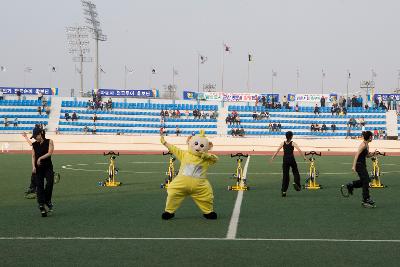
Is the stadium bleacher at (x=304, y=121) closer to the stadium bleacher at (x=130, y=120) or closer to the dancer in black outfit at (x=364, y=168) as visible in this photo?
the stadium bleacher at (x=130, y=120)

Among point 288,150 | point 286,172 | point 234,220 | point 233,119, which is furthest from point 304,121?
point 234,220

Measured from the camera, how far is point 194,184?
37.3 feet

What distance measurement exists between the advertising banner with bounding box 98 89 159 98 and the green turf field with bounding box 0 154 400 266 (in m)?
52.3

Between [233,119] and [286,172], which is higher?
[233,119]

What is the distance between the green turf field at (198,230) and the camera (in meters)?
7.83

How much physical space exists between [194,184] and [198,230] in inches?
56.1

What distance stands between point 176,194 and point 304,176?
11961mm

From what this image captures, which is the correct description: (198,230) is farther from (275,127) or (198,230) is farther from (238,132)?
(275,127)

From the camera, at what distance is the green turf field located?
783cm

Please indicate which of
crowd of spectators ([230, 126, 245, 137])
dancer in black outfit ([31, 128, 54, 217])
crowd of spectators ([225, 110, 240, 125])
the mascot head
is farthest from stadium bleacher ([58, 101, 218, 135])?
the mascot head

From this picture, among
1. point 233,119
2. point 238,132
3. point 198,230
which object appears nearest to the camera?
point 198,230
